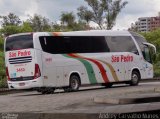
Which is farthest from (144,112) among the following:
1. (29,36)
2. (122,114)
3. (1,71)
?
(1,71)

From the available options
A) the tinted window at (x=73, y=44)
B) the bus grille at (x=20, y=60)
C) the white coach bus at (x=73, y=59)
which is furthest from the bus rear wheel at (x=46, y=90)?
Answer: the tinted window at (x=73, y=44)

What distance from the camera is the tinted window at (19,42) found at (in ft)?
77.3

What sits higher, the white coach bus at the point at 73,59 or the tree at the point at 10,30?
the tree at the point at 10,30

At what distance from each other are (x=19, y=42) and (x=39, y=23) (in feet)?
142

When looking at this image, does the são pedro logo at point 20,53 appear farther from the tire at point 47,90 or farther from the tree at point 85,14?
the tree at point 85,14

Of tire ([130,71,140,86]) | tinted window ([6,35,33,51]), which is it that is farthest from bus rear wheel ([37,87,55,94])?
tire ([130,71,140,86])

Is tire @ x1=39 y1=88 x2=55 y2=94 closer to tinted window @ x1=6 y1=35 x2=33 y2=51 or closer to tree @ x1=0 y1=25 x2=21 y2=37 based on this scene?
tinted window @ x1=6 y1=35 x2=33 y2=51

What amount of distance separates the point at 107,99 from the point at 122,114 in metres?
4.54

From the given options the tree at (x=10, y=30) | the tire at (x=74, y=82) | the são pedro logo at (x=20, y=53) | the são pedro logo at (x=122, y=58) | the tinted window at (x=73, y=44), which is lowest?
the tire at (x=74, y=82)

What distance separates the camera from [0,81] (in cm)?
3669

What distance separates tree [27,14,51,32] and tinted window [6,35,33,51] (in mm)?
41304

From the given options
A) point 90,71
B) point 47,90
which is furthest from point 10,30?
point 47,90

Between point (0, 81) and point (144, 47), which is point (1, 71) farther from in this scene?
point (144, 47)

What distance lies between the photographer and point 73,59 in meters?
25.2
